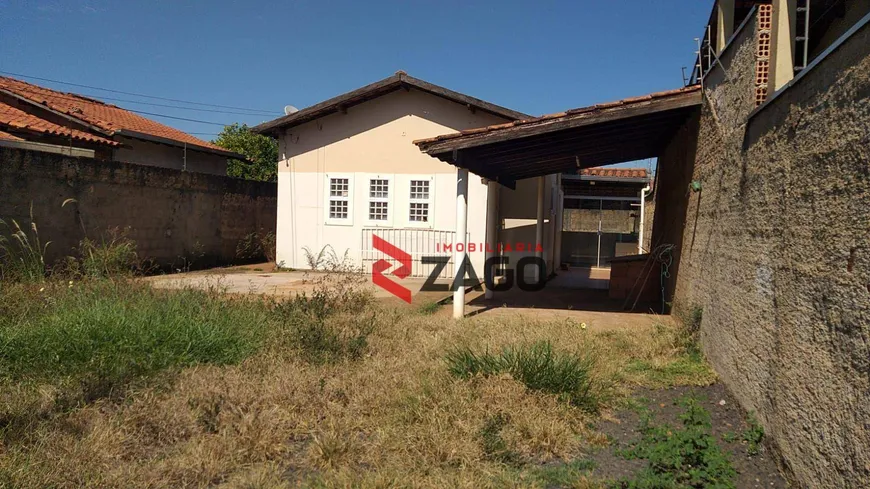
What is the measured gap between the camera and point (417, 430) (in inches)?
147

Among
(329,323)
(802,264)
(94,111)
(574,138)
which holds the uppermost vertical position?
(94,111)

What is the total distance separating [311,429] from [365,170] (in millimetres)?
10329

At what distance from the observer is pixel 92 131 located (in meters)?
15.2

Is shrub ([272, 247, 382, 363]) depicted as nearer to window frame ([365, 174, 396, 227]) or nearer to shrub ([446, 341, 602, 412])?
shrub ([446, 341, 602, 412])

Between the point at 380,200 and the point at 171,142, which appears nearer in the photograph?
the point at 380,200

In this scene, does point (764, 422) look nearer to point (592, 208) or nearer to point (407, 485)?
point (407, 485)

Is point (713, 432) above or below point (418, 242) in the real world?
below

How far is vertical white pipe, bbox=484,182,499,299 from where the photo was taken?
41.8ft

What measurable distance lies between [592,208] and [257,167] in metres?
15.7

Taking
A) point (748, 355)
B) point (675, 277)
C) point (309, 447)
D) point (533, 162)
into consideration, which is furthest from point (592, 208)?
point (309, 447)

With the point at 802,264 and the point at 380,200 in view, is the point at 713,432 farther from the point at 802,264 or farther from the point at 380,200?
the point at 380,200

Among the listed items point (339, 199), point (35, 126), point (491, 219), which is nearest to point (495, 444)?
point (491, 219)

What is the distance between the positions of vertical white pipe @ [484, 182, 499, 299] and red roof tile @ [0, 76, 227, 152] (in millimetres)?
10201

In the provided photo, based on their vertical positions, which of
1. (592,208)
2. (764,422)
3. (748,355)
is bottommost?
(764,422)
